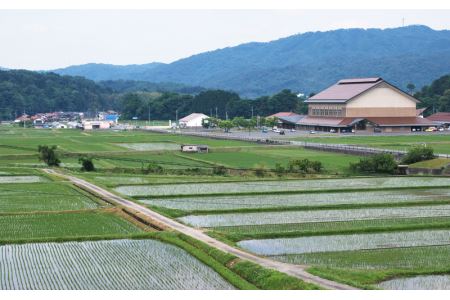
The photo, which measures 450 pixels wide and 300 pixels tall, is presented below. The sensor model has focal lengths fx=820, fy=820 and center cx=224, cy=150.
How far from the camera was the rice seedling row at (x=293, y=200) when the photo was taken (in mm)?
26141

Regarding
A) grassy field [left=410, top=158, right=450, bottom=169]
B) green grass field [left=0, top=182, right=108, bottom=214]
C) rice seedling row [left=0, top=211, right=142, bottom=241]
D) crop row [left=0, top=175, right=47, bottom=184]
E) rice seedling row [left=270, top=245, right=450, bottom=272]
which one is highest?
grassy field [left=410, top=158, right=450, bottom=169]

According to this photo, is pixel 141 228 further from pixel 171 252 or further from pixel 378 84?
pixel 378 84

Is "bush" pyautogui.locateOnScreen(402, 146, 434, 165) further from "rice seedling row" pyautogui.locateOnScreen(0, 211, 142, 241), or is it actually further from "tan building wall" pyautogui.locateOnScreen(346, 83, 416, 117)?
"tan building wall" pyautogui.locateOnScreen(346, 83, 416, 117)

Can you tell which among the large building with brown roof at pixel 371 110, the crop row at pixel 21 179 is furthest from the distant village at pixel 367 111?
the crop row at pixel 21 179

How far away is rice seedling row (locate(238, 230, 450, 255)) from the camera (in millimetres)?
18812

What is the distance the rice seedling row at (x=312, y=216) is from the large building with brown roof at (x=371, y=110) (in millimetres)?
44210

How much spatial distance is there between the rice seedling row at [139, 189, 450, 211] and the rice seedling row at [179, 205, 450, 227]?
48.3 inches

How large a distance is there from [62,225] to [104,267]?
588 centimetres

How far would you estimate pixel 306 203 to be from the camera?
26.6 metres

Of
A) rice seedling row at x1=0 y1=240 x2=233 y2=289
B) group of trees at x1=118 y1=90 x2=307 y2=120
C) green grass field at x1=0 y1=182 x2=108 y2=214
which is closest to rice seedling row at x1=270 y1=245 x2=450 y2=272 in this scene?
rice seedling row at x1=0 y1=240 x2=233 y2=289

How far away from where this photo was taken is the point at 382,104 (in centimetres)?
7194

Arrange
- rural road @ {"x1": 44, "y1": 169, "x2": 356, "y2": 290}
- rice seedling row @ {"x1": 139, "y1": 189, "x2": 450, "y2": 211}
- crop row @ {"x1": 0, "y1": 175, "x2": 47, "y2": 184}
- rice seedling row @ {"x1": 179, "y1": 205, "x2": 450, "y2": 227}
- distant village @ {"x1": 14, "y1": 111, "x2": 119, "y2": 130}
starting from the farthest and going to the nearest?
1. distant village @ {"x1": 14, "y1": 111, "x2": 119, "y2": 130}
2. crop row @ {"x1": 0, "y1": 175, "x2": 47, "y2": 184}
3. rice seedling row @ {"x1": 139, "y1": 189, "x2": 450, "y2": 211}
4. rice seedling row @ {"x1": 179, "y1": 205, "x2": 450, "y2": 227}
5. rural road @ {"x1": 44, "y1": 169, "x2": 356, "y2": 290}

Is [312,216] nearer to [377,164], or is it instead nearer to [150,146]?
[377,164]

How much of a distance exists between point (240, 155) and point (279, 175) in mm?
10766
